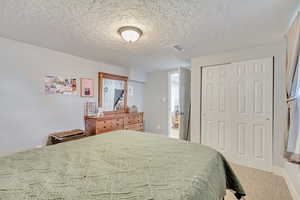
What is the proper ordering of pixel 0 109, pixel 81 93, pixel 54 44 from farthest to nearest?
1. pixel 81 93
2. pixel 54 44
3. pixel 0 109

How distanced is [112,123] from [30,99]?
1.74 meters

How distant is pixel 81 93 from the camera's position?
139 inches

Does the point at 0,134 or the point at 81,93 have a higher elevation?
the point at 81,93

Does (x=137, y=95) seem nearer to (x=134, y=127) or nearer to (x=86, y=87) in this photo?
(x=134, y=127)

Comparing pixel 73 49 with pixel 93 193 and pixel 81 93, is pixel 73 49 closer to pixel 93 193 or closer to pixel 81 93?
pixel 81 93

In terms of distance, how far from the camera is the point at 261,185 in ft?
7.03

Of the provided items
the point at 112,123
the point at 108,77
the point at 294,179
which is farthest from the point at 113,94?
the point at 294,179

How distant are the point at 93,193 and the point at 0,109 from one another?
275 centimetres

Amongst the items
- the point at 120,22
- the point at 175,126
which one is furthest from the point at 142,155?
the point at 175,126

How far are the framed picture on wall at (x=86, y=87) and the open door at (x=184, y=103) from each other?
2.28m

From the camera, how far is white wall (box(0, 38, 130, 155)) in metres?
2.46

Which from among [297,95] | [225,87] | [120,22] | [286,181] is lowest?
[286,181]

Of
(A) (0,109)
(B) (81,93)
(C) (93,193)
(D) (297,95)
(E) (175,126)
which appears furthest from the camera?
(E) (175,126)

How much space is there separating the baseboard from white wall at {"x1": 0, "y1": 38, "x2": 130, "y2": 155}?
401cm
